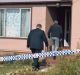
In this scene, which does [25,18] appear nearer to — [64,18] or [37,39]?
[64,18]

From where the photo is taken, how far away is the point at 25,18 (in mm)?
24438

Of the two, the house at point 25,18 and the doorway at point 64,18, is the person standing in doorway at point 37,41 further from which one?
the doorway at point 64,18

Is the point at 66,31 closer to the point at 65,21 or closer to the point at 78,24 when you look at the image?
the point at 65,21

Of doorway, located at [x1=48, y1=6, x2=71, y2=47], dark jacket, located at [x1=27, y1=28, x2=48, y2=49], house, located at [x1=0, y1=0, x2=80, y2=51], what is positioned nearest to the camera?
dark jacket, located at [x1=27, y1=28, x2=48, y2=49]

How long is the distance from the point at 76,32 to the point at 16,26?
441cm

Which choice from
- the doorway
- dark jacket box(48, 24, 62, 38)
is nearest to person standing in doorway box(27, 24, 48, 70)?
dark jacket box(48, 24, 62, 38)

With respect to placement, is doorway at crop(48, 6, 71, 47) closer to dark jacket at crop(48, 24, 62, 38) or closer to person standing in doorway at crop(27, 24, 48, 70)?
dark jacket at crop(48, 24, 62, 38)

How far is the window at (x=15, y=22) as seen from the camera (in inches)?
960

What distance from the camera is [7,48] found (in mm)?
24516

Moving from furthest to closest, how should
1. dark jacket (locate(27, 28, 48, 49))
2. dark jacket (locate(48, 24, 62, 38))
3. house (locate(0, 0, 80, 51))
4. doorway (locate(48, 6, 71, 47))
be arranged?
1. doorway (locate(48, 6, 71, 47))
2. house (locate(0, 0, 80, 51))
3. dark jacket (locate(48, 24, 62, 38))
4. dark jacket (locate(27, 28, 48, 49))

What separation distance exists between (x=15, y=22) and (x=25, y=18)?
71 cm

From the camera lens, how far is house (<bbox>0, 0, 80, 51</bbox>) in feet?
76.1

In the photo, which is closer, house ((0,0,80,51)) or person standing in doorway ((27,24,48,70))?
person standing in doorway ((27,24,48,70))

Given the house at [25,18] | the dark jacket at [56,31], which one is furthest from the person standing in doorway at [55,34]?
the house at [25,18]
